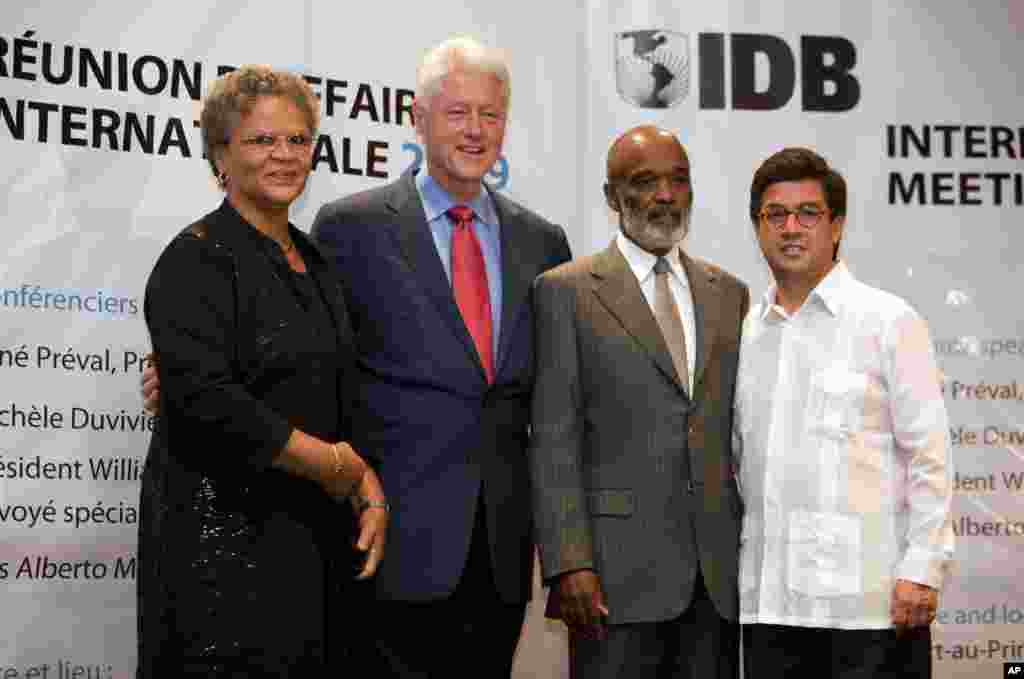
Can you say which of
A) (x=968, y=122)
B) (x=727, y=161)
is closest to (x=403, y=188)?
(x=727, y=161)

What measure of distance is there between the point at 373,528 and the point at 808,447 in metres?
1.03

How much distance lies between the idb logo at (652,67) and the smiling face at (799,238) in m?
1.57

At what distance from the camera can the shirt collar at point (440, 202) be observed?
3.14 meters

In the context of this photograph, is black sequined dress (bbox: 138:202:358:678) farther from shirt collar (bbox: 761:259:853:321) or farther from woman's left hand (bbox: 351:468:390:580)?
shirt collar (bbox: 761:259:853:321)

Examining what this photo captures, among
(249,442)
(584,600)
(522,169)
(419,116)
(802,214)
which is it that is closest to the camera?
(249,442)

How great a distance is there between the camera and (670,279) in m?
3.16

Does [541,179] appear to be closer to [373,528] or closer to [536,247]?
[536,247]

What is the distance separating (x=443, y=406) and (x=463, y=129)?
2.25 feet

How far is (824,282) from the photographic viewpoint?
3.12 metres

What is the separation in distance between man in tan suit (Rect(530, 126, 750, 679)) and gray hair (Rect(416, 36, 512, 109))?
0.39 m

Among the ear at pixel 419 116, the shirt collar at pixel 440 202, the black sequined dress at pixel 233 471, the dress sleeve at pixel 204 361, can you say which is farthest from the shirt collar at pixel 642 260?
the dress sleeve at pixel 204 361

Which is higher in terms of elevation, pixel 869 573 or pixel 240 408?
pixel 240 408

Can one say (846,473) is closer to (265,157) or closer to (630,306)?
(630,306)

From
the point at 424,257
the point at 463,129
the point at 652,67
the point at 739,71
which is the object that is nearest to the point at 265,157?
the point at 424,257
